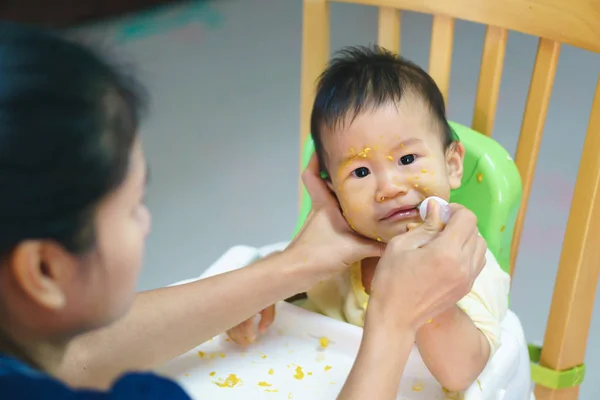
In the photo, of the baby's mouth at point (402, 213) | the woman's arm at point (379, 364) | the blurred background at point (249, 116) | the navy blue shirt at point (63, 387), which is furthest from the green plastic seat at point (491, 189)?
the blurred background at point (249, 116)

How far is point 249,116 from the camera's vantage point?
2.27 meters

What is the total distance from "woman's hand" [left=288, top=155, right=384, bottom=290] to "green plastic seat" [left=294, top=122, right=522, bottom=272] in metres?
0.14

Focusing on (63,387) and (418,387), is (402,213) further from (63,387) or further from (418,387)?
(63,387)

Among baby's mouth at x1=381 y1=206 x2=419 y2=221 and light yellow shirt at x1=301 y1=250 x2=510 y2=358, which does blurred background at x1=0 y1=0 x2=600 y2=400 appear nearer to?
light yellow shirt at x1=301 y1=250 x2=510 y2=358

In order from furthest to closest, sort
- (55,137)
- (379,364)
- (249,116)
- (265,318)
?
1. (249,116)
2. (265,318)
3. (379,364)
4. (55,137)

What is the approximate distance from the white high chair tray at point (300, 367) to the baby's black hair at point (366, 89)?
21cm

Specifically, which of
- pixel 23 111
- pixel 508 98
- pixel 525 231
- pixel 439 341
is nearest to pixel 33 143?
pixel 23 111

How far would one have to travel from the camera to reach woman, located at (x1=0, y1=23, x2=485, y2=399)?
407 mm

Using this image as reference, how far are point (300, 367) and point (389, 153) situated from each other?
0.27m

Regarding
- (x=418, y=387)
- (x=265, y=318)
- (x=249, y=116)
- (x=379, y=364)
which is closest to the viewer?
(x=379, y=364)

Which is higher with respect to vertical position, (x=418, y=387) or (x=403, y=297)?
(x=403, y=297)

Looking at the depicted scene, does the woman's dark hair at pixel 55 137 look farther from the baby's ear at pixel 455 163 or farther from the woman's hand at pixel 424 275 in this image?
the baby's ear at pixel 455 163

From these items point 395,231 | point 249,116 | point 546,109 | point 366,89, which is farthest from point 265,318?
point 249,116

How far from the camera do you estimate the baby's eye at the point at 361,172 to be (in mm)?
818
